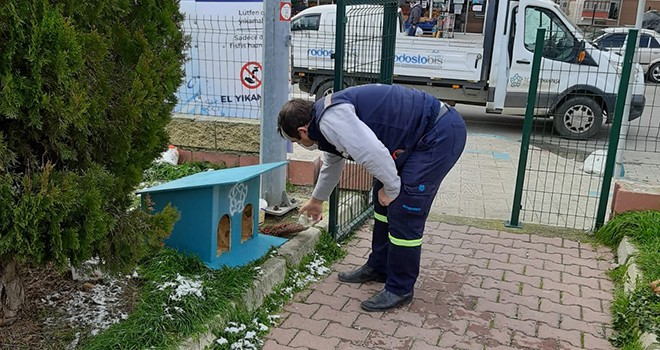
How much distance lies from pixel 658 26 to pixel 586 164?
19.4 metres

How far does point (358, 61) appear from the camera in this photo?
4.49 metres

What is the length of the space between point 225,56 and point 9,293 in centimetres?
372

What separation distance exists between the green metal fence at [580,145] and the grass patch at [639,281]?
0.26 metres

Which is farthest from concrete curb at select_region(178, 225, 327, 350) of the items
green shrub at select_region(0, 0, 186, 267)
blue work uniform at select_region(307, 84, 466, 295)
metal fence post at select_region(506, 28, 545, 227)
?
metal fence post at select_region(506, 28, 545, 227)

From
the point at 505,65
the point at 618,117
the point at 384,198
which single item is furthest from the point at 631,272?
the point at 505,65

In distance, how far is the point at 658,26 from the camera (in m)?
23.8

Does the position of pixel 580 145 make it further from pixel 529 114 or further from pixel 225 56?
pixel 225 56

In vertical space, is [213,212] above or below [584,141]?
above

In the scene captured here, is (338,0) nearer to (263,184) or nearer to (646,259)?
(263,184)

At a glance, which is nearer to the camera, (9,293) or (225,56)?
(9,293)

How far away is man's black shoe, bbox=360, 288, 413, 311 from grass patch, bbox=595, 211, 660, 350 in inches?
46.7

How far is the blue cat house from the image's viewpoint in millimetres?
3473

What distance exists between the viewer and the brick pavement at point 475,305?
11.1 feet

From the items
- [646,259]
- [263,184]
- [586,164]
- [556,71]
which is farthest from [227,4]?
[556,71]
